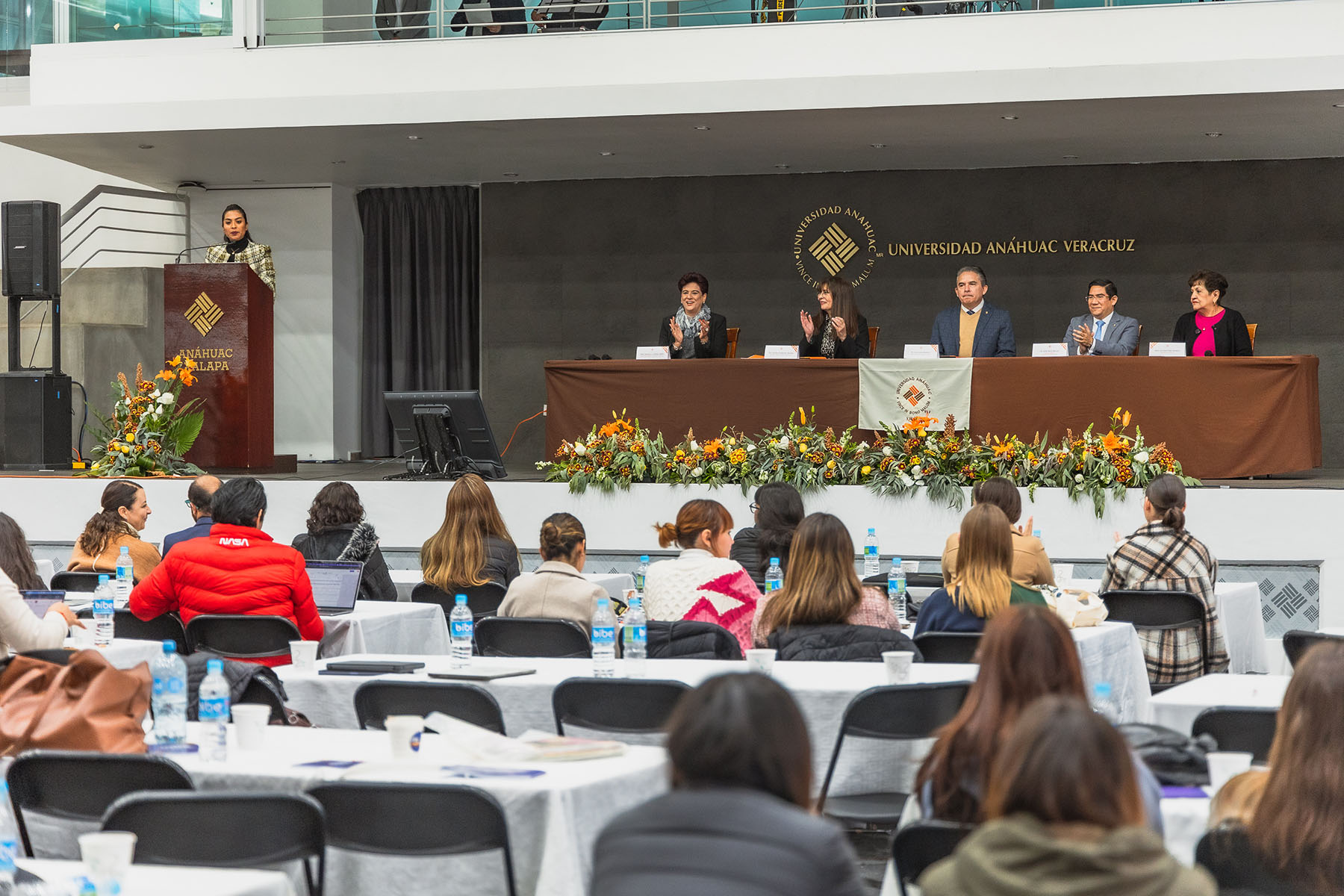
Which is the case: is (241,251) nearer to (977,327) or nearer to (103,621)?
(977,327)

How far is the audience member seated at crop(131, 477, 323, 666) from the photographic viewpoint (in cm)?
519

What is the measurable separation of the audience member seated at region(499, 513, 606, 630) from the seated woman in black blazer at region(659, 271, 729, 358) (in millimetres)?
4520

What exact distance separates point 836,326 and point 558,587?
4.65 m

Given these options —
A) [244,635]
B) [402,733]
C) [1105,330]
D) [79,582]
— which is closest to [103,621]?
[244,635]

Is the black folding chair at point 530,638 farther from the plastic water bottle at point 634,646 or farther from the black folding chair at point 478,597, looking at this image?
the black folding chair at point 478,597

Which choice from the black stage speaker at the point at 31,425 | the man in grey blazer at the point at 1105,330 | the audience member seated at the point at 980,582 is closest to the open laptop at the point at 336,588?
the audience member seated at the point at 980,582

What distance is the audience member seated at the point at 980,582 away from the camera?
462 centimetres

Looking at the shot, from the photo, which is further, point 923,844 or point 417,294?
point 417,294

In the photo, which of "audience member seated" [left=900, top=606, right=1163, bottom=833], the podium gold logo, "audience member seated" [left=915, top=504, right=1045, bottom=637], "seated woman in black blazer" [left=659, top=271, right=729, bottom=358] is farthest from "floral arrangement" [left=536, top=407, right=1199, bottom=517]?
"audience member seated" [left=900, top=606, right=1163, bottom=833]

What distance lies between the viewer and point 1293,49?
10.1 meters

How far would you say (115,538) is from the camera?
6625mm

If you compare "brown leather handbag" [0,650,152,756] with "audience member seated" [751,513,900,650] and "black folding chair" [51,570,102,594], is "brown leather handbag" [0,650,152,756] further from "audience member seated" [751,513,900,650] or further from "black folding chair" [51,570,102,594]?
"black folding chair" [51,570,102,594]

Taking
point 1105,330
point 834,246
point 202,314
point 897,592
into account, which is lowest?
point 897,592

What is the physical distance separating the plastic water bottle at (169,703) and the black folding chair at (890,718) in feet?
5.21
